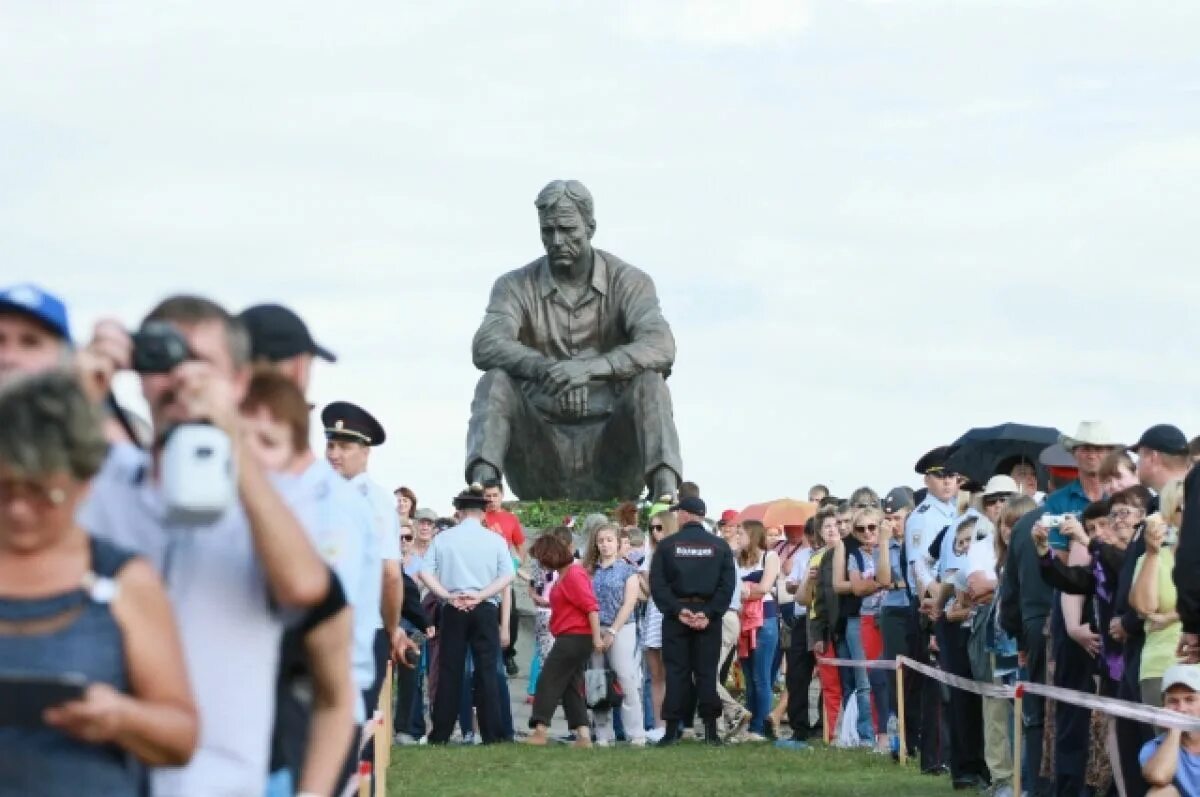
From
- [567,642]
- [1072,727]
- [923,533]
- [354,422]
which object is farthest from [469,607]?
[354,422]

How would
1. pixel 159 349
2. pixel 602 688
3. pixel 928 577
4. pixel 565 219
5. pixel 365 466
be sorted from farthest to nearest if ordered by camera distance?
pixel 565 219, pixel 602 688, pixel 928 577, pixel 365 466, pixel 159 349

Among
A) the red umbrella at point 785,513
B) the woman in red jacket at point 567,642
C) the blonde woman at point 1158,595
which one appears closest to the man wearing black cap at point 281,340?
the blonde woman at point 1158,595

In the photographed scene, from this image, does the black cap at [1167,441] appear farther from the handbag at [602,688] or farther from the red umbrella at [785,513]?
the red umbrella at [785,513]

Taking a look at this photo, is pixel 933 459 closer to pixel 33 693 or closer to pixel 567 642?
pixel 567 642

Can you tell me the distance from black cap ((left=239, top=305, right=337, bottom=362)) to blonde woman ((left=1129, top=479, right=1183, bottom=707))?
618cm

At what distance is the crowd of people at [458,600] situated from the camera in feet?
14.0

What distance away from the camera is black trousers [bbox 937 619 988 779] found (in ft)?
51.6

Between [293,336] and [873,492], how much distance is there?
15107mm

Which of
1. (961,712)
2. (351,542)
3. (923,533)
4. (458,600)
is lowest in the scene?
(961,712)

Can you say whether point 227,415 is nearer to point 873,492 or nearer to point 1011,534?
point 1011,534

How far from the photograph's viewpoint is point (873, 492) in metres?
20.4

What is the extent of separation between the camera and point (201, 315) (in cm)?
492

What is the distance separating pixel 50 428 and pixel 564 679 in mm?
16397

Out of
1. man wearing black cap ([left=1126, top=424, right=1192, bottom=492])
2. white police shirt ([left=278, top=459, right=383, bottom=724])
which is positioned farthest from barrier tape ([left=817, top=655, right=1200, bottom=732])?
white police shirt ([left=278, top=459, right=383, bottom=724])
